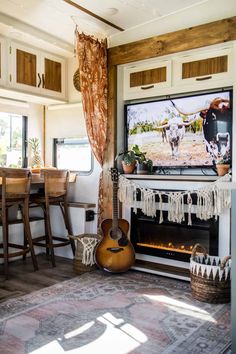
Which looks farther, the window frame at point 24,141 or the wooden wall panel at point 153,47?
the window frame at point 24,141

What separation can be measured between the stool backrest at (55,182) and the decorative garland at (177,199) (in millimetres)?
722

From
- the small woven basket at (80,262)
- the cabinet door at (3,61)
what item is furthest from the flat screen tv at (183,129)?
the cabinet door at (3,61)

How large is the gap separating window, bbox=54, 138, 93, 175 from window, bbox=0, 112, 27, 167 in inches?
18.7

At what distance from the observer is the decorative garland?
3.31 meters

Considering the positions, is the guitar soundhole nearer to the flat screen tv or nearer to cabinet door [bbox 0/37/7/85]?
the flat screen tv

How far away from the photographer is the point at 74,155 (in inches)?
190

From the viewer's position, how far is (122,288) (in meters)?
3.33

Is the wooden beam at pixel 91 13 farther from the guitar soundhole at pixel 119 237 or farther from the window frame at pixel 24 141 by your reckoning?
the guitar soundhole at pixel 119 237

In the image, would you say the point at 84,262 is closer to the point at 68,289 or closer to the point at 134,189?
the point at 68,289

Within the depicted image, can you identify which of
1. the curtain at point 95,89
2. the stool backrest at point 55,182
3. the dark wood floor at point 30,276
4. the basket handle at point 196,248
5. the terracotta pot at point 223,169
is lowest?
the dark wood floor at point 30,276

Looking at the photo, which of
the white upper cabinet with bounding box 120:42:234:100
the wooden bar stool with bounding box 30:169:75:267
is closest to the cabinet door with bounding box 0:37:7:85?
the wooden bar stool with bounding box 30:169:75:267

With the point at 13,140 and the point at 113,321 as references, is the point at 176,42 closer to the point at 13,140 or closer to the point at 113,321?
the point at 13,140

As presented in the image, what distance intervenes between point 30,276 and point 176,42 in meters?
2.94

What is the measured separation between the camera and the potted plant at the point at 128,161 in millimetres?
3949
